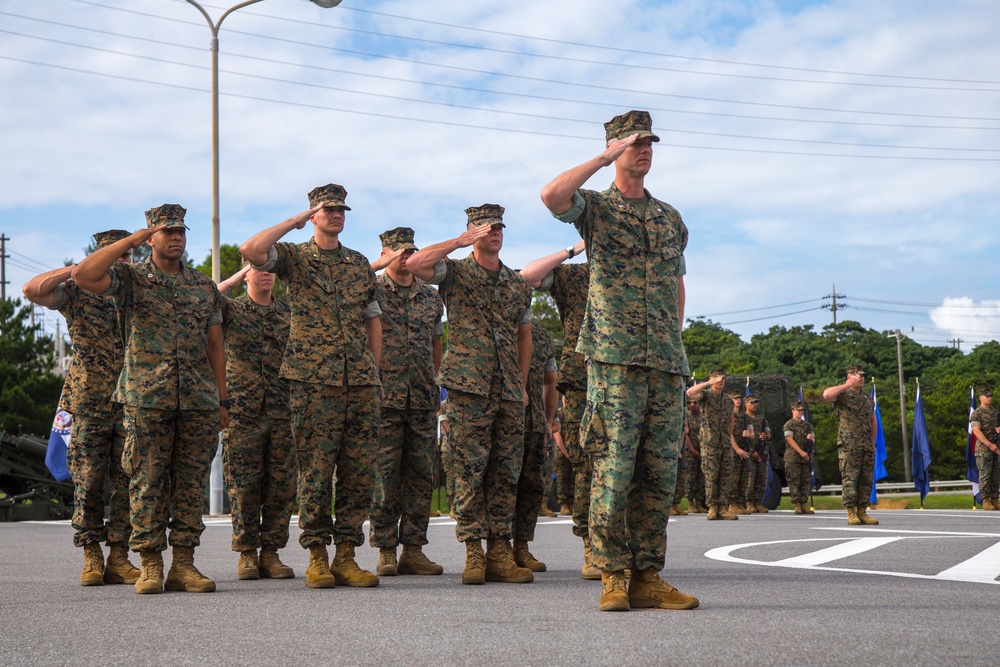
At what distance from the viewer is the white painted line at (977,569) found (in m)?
8.13

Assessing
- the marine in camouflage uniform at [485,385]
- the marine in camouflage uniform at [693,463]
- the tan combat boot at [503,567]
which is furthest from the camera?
the marine in camouflage uniform at [693,463]

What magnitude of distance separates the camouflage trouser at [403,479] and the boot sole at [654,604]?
9.91ft

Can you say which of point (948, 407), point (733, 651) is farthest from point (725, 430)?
point (948, 407)

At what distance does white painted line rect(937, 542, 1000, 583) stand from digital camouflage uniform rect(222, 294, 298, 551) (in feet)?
15.2

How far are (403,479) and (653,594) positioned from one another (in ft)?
11.0

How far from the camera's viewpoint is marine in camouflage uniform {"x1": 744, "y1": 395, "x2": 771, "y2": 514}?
2377cm

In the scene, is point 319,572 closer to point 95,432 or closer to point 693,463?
point 95,432

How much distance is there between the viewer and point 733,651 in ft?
15.6

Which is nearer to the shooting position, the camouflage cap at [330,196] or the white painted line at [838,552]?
the camouflage cap at [330,196]

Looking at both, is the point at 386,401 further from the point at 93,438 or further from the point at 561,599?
the point at 561,599

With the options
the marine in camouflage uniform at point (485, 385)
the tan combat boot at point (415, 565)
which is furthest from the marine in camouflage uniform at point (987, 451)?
the marine in camouflage uniform at point (485, 385)

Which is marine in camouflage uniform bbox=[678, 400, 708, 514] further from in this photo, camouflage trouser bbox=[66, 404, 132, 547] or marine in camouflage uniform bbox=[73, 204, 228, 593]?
marine in camouflage uniform bbox=[73, 204, 228, 593]

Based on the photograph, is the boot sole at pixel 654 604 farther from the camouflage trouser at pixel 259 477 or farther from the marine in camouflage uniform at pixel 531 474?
the camouflage trouser at pixel 259 477

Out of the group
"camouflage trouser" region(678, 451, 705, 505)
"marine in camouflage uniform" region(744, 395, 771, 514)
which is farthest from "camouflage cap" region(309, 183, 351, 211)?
"marine in camouflage uniform" region(744, 395, 771, 514)
